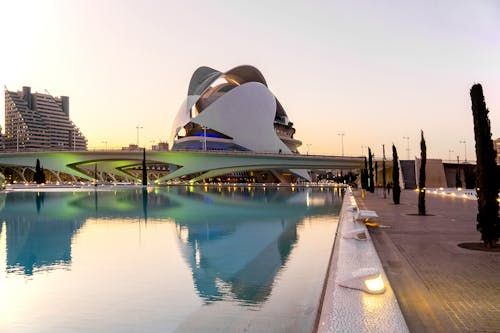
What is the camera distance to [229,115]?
97.4 meters

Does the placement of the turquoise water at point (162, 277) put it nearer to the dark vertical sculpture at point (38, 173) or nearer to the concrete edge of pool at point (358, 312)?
the concrete edge of pool at point (358, 312)

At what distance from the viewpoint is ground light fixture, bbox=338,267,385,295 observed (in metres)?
6.13

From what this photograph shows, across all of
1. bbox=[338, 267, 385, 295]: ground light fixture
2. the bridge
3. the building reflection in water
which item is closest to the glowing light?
bbox=[338, 267, 385, 295]: ground light fixture

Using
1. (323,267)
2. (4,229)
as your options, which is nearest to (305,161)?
(4,229)

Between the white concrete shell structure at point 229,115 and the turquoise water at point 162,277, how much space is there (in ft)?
249

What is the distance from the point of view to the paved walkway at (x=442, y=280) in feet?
17.3

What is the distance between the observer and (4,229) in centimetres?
1883

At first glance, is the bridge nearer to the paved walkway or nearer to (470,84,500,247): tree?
the paved walkway

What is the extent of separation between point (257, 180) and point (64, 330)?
325 feet

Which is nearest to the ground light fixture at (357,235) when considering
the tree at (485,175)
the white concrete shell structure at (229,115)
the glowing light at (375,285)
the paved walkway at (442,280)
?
the paved walkway at (442,280)

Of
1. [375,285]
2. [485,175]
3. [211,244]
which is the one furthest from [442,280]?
[211,244]

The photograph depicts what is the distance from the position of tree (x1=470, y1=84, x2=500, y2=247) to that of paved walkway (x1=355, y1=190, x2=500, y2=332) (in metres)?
0.81

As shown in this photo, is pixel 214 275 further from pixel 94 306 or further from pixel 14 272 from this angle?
pixel 14 272

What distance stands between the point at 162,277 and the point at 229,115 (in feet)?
290
